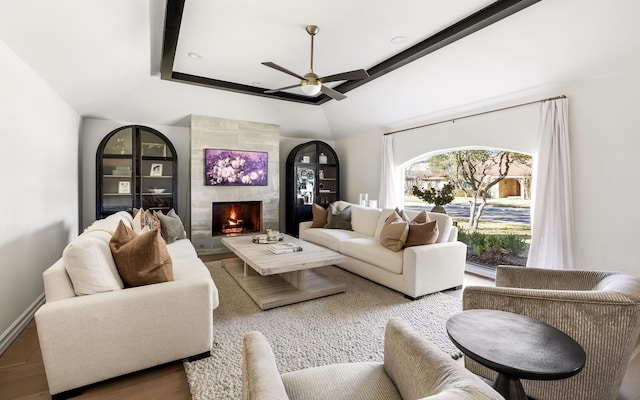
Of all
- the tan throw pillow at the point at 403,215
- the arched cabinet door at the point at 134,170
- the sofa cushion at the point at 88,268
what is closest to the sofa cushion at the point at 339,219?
the tan throw pillow at the point at 403,215

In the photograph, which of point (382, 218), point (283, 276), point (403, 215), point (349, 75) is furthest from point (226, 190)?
point (349, 75)

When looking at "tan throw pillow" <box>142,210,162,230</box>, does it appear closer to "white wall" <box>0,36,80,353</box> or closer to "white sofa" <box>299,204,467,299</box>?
"white wall" <box>0,36,80,353</box>

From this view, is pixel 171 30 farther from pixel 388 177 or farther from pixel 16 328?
pixel 388 177

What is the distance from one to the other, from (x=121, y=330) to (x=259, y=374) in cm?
136

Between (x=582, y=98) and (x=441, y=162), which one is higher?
(x=582, y=98)

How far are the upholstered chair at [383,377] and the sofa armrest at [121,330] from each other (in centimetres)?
103

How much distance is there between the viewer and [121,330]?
175cm

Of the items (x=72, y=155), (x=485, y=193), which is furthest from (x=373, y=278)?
(x=72, y=155)

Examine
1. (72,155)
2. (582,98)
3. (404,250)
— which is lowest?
(404,250)

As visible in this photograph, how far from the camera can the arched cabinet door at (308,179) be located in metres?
6.18

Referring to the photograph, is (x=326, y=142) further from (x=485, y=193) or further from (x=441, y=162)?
(x=485, y=193)

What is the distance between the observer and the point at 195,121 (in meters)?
5.11

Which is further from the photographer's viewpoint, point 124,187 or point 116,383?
point 124,187

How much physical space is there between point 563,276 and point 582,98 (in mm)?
2160
